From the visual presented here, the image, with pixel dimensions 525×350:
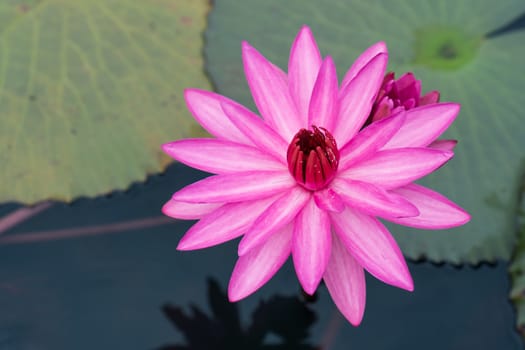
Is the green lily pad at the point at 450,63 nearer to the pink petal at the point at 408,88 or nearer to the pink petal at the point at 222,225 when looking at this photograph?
the pink petal at the point at 408,88

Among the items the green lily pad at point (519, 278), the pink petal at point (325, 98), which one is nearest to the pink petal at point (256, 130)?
the pink petal at point (325, 98)

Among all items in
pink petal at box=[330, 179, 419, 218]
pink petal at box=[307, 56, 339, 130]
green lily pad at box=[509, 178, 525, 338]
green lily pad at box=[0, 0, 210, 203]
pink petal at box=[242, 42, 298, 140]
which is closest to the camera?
pink petal at box=[330, 179, 419, 218]

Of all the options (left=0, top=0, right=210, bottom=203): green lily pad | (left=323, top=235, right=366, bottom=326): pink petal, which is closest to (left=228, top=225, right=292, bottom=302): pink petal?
(left=323, top=235, right=366, bottom=326): pink petal

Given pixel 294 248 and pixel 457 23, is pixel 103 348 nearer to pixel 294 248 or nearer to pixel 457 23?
pixel 294 248

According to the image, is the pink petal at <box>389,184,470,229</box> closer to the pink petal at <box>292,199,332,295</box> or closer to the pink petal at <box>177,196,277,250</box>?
the pink petal at <box>292,199,332,295</box>

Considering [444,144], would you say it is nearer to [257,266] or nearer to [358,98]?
[358,98]

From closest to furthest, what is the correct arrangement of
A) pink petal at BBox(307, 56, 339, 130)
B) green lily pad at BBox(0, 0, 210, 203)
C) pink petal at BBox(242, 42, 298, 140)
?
pink petal at BBox(307, 56, 339, 130), pink petal at BBox(242, 42, 298, 140), green lily pad at BBox(0, 0, 210, 203)

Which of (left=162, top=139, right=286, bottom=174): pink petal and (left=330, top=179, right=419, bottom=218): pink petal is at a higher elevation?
(left=162, top=139, right=286, bottom=174): pink petal

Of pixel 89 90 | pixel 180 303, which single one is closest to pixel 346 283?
pixel 180 303
